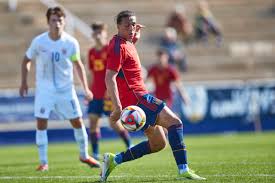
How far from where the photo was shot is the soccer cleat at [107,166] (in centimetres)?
1013

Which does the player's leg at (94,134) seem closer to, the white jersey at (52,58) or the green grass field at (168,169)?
the green grass field at (168,169)

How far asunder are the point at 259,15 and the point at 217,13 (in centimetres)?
184

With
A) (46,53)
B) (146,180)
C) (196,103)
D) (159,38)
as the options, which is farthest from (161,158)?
(159,38)

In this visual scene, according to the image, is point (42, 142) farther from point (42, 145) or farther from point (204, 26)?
point (204, 26)

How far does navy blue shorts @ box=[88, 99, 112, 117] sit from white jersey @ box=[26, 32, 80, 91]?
3084 millimetres

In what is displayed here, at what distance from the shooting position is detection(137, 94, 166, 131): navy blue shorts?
32.2 feet

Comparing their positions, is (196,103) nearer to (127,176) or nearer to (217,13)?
(217,13)

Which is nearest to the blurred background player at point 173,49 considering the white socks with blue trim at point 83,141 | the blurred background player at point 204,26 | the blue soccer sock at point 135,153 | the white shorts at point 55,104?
the blurred background player at point 204,26

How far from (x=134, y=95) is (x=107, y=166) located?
1069mm

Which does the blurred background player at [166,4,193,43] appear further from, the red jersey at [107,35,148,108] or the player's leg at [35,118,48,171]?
the red jersey at [107,35,148,108]

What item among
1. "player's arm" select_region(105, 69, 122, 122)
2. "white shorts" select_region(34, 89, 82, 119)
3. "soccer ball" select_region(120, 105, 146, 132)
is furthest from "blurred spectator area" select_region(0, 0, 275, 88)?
"soccer ball" select_region(120, 105, 146, 132)

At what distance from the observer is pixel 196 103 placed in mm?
24562

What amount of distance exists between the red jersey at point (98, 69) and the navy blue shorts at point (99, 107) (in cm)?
13

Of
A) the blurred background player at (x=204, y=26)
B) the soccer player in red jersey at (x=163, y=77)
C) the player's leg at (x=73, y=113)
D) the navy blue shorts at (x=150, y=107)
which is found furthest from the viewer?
→ the blurred background player at (x=204, y=26)
